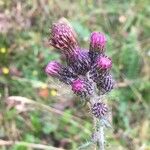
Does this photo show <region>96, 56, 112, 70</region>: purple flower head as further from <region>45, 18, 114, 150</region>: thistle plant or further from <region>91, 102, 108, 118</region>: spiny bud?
<region>91, 102, 108, 118</region>: spiny bud

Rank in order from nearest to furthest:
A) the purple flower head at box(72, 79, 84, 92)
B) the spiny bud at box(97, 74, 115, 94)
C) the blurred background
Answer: the purple flower head at box(72, 79, 84, 92), the spiny bud at box(97, 74, 115, 94), the blurred background

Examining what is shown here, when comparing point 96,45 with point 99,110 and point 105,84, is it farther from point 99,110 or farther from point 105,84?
point 99,110

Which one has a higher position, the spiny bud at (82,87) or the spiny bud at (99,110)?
the spiny bud at (82,87)


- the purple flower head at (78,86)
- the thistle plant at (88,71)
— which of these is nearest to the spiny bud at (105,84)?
the thistle plant at (88,71)

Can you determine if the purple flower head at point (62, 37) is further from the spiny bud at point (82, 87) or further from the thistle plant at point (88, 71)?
the spiny bud at point (82, 87)

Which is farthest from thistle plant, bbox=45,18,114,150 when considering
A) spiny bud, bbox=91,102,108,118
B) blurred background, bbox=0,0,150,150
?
blurred background, bbox=0,0,150,150

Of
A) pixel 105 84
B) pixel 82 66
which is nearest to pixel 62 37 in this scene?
pixel 82 66
